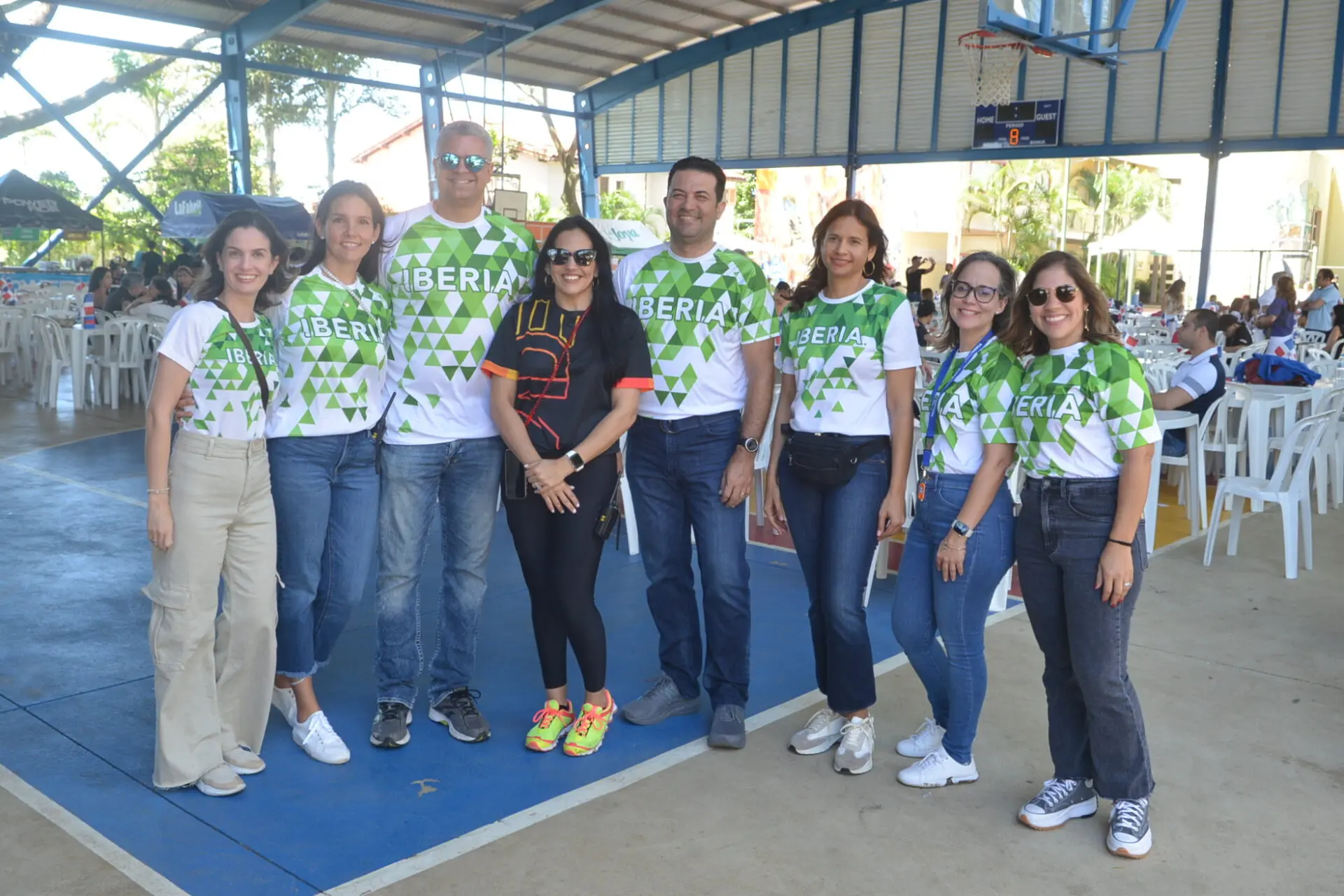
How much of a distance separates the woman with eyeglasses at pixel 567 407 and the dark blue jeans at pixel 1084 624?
44.0 inches

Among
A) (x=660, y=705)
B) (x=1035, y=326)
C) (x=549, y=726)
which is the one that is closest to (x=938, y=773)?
(x=660, y=705)

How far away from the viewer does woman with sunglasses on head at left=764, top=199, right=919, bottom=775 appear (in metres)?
3.07

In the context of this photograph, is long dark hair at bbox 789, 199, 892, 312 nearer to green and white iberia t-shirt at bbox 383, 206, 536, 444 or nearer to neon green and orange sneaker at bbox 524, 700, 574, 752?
green and white iberia t-shirt at bbox 383, 206, 536, 444

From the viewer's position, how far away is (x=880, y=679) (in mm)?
4020

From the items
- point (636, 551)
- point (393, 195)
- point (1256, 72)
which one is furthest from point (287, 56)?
point (636, 551)

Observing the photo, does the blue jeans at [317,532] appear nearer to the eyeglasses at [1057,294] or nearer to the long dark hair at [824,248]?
the long dark hair at [824,248]

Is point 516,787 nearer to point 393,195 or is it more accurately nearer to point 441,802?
point 441,802

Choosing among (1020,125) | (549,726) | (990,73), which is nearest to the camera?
(549,726)

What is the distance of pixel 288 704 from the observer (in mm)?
3359

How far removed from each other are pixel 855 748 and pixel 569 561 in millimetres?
970

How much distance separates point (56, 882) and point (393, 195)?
38.7m

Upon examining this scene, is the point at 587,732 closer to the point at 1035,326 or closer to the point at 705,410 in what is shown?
the point at 705,410

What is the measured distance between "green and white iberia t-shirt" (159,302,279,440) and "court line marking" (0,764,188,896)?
1.00m

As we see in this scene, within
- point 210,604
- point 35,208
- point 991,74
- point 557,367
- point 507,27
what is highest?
point 507,27
